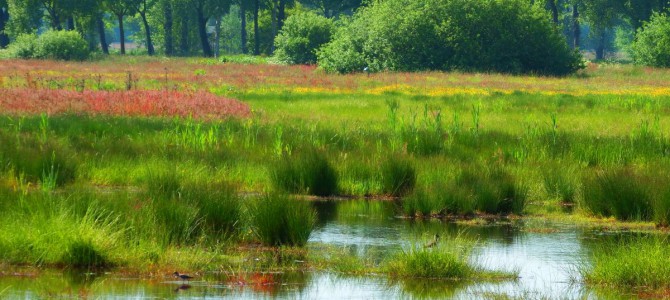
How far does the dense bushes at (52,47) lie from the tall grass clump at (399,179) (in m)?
55.2

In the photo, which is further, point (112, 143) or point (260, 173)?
point (112, 143)

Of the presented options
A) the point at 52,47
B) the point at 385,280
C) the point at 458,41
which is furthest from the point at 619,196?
the point at 52,47

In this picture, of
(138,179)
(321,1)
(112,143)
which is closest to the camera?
(138,179)

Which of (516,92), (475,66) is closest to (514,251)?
(516,92)

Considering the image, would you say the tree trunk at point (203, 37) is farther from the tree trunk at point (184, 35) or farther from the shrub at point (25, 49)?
the shrub at point (25, 49)

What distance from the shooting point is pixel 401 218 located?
1620cm

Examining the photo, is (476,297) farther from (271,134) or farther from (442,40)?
(442,40)

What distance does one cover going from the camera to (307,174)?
18.1 m

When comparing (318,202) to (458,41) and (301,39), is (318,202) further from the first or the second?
(301,39)

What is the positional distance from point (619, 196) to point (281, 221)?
555 centimetres

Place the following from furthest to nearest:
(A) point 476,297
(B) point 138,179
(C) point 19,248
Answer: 1. (B) point 138,179
2. (C) point 19,248
3. (A) point 476,297

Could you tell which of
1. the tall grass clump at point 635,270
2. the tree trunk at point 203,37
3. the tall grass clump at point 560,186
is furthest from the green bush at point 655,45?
the tall grass clump at point 635,270

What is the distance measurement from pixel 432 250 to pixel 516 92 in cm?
2711

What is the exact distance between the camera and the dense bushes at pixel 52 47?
7112 centimetres
